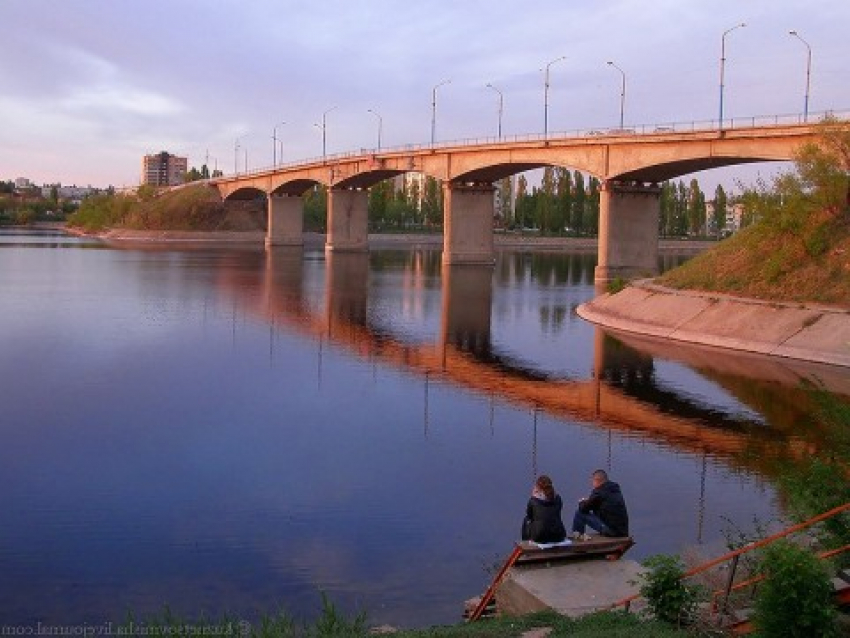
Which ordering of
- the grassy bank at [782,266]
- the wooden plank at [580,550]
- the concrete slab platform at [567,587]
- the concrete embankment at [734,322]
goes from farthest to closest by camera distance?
the grassy bank at [782,266] < the concrete embankment at [734,322] < the wooden plank at [580,550] < the concrete slab platform at [567,587]

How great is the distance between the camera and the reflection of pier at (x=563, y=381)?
20922mm

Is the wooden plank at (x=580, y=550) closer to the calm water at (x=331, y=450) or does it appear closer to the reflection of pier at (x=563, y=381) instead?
the calm water at (x=331, y=450)

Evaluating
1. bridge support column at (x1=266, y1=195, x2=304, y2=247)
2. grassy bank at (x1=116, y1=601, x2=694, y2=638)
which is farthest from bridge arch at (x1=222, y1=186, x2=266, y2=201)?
grassy bank at (x1=116, y1=601, x2=694, y2=638)

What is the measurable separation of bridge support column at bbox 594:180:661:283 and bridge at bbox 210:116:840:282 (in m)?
0.06

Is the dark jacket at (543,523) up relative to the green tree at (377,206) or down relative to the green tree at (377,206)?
down

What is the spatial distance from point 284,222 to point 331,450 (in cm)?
10376

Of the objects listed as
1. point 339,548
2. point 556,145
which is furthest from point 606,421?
point 556,145

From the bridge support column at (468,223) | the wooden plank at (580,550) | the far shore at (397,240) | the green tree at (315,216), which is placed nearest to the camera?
the wooden plank at (580,550)

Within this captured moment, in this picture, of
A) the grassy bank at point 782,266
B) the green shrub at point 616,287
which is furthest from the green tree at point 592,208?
the grassy bank at point 782,266

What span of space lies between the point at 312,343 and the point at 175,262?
166 feet

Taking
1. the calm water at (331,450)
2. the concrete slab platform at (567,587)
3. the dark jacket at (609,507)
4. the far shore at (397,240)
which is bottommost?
the calm water at (331,450)

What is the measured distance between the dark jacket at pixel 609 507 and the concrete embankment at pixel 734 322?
64.5 feet

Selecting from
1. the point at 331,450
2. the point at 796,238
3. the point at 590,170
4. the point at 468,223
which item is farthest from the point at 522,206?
the point at 331,450

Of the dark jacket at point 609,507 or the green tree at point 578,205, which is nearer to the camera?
the dark jacket at point 609,507
